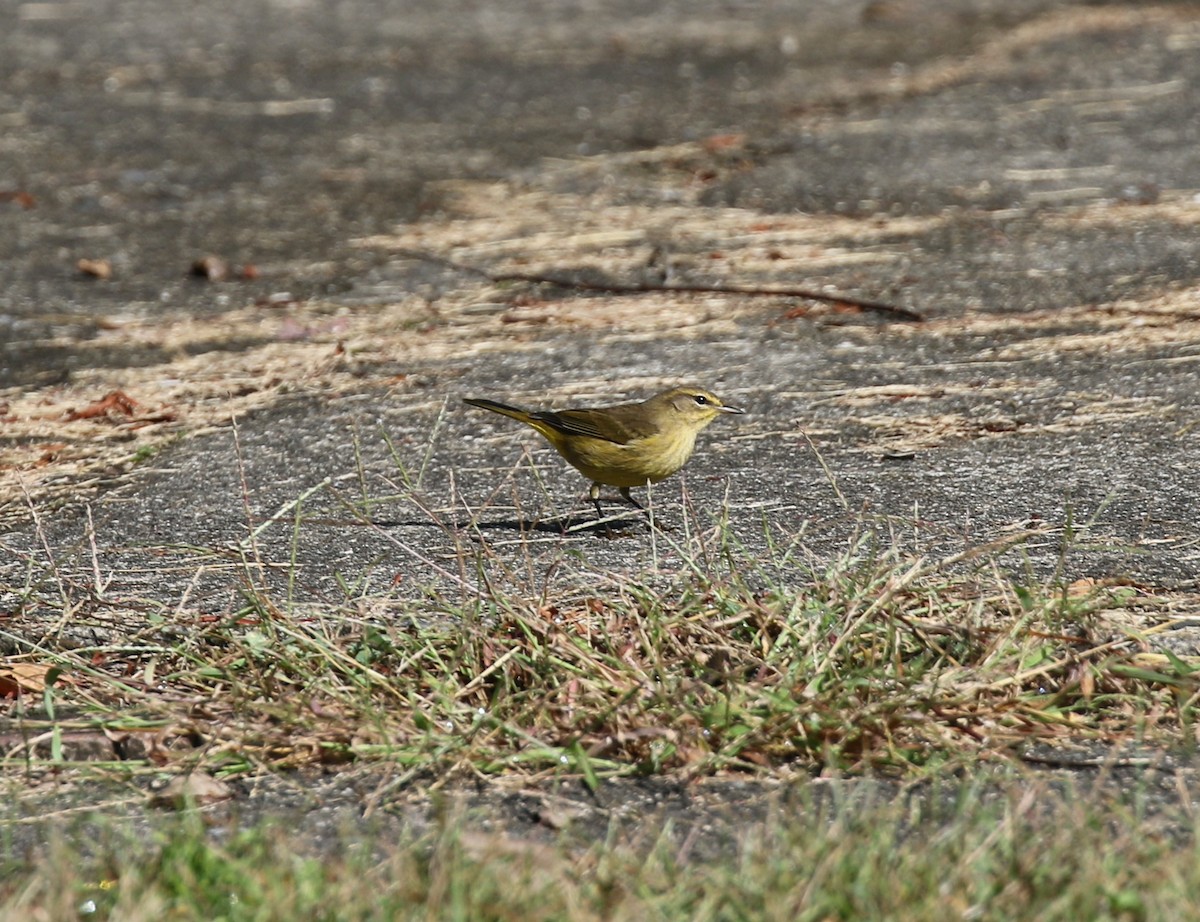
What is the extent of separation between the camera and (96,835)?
10.6 feet

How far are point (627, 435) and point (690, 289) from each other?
8.18 feet

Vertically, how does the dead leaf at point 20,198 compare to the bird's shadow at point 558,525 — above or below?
above

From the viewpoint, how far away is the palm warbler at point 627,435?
5.00m

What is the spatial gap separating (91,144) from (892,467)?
7624 millimetres

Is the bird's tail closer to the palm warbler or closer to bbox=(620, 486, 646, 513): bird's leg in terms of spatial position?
the palm warbler

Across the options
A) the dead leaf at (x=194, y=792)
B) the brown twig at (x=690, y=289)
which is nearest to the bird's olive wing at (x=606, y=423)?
the dead leaf at (x=194, y=792)

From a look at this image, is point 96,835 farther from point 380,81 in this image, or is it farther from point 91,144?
point 380,81

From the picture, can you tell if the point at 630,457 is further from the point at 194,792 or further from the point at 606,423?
the point at 194,792

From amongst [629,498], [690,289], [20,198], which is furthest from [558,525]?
[20,198]

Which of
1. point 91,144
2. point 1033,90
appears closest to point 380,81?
point 91,144

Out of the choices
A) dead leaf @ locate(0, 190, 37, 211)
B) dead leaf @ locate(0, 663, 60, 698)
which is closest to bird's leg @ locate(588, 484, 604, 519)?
dead leaf @ locate(0, 663, 60, 698)

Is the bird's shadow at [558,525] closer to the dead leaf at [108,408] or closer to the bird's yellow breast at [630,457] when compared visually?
the bird's yellow breast at [630,457]

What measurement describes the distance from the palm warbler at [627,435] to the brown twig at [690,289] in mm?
1711

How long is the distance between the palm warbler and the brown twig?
67.4 inches
